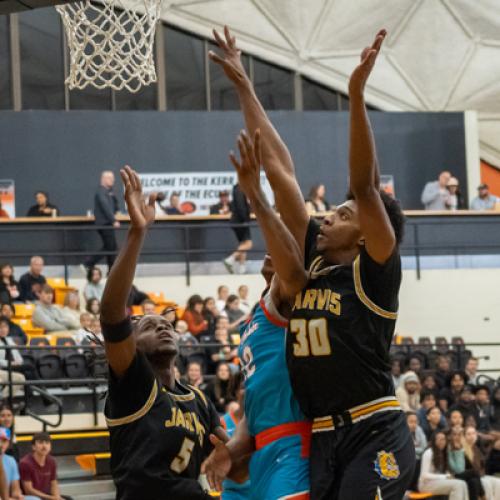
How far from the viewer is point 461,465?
13.7 metres

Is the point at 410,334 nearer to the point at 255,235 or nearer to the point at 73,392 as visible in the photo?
the point at 255,235

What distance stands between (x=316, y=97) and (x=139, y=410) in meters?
22.1

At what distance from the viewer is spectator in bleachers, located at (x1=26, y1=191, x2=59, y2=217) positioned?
20.0 meters

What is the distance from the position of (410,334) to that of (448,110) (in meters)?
7.67

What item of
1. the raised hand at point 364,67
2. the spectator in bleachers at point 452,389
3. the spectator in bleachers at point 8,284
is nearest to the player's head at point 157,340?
the raised hand at point 364,67

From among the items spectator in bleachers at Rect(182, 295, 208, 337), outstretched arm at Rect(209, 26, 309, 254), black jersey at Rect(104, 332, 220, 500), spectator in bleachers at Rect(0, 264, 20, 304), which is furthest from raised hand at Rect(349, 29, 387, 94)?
spectator in bleachers at Rect(0, 264, 20, 304)

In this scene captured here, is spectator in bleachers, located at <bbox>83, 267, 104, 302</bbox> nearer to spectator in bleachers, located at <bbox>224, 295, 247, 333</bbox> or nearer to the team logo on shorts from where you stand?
spectator in bleachers, located at <bbox>224, 295, 247, 333</bbox>

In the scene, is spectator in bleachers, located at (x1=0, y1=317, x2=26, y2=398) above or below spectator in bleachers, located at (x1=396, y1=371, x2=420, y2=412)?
above

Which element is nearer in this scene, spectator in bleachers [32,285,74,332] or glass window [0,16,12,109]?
spectator in bleachers [32,285,74,332]

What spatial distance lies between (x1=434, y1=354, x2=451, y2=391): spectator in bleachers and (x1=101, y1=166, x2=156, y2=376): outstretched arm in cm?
1129

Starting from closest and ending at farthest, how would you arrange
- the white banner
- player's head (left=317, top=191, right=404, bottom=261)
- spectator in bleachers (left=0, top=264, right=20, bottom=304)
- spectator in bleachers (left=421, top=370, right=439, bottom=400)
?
player's head (left=317, top=191, right=404, bottom=261) < spectator in bleachers (left=421, top=370, right=439, bottom=400) < spectator in bleachers (left=0, top=264, right=20, bottom=304) < the white banner

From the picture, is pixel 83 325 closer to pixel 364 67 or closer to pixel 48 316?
pixel 48 316

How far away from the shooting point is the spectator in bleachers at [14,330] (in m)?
14.5

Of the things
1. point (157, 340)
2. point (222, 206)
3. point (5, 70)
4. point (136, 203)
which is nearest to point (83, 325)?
point (222, 206)
